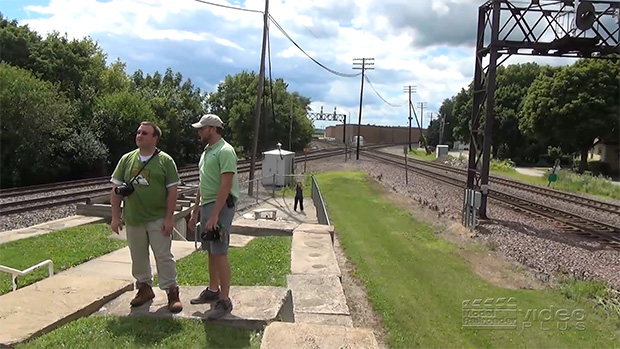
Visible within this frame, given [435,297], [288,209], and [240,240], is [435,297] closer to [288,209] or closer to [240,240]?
[240,240]

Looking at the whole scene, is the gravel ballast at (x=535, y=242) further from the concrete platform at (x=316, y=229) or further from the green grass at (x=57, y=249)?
the concrete platform at (x=316, y=229)

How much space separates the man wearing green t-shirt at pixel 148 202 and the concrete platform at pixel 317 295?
1366mm

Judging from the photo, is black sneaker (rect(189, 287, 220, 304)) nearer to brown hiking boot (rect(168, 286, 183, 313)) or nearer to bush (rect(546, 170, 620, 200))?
brown hiking boot (rect(168, 286, 183, 313))

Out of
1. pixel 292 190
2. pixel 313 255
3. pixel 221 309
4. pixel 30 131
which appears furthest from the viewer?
pixel 292 190

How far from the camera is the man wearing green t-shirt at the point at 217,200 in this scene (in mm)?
4324

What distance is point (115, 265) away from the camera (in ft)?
25.7

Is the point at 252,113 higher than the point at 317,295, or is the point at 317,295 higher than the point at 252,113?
the point at 252,113

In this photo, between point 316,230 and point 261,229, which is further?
point 261,229

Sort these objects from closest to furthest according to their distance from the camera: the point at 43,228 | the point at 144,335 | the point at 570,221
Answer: the point at 144,335 → the point at 43,228 → the point at 570,221

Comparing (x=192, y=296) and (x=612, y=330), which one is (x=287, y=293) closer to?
(x=192, y=296)

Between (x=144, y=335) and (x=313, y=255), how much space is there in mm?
3805

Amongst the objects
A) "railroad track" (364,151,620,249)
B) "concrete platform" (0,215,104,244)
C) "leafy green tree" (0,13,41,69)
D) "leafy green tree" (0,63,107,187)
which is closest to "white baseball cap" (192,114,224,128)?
"concrete platform" (0,215,104,244)

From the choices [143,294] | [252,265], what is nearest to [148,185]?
[143,294]

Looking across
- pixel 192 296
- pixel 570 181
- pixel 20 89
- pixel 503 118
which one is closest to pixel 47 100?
pixel 20 89
